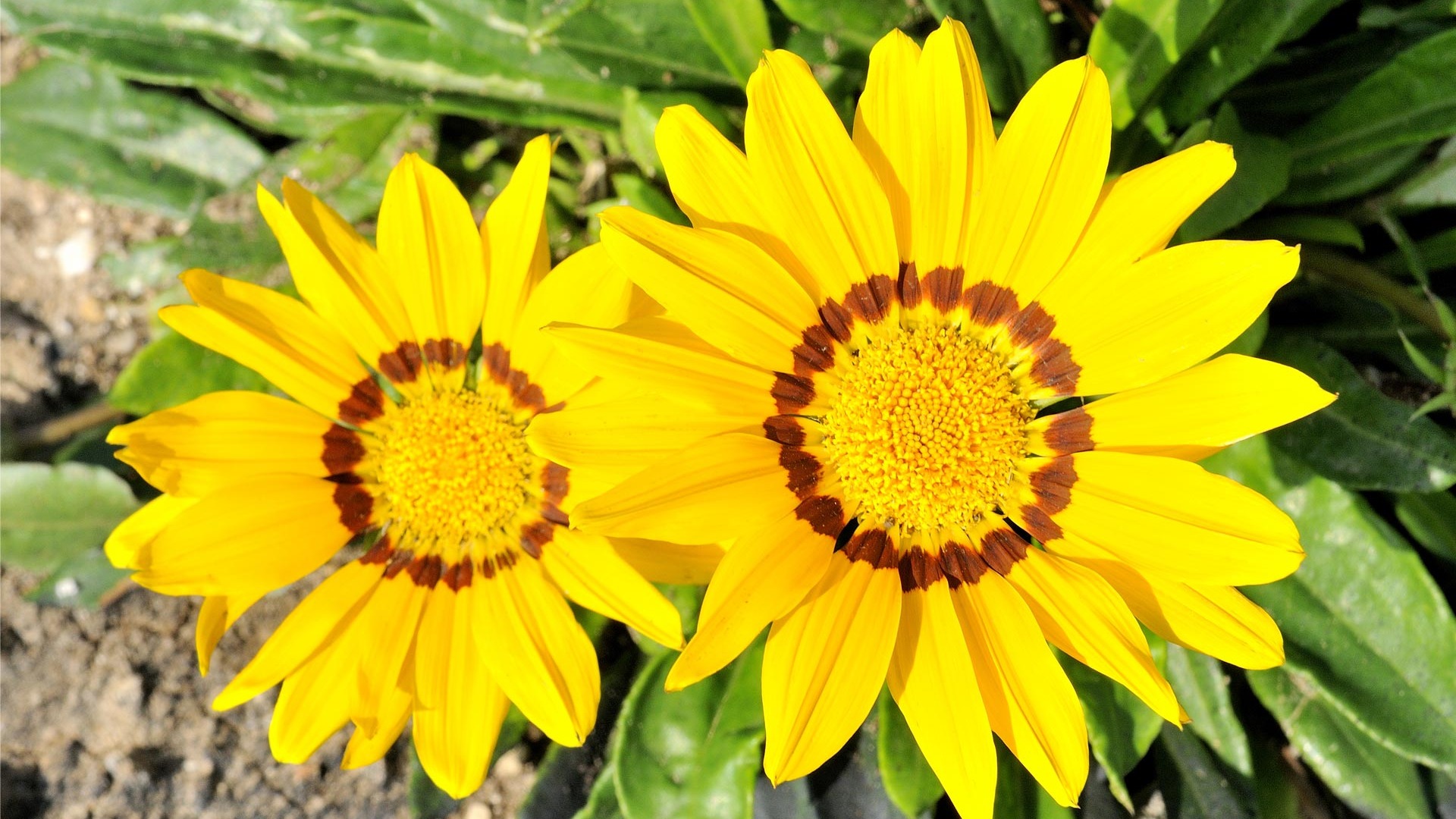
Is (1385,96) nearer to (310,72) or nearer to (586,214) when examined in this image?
(586,214)

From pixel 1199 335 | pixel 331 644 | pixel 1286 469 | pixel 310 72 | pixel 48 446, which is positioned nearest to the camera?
pixel 1199 335

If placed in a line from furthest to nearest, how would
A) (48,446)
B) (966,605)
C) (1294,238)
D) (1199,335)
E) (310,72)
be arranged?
(48,446)
(310,72)
(1294,238)
(966,605)
(1199,335)

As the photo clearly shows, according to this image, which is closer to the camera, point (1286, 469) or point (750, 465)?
point (750, 465)

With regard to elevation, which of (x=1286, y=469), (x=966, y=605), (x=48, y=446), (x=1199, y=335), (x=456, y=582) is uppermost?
(x=1199, y=335)

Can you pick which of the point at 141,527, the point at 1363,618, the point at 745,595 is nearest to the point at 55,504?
the point at 141,527

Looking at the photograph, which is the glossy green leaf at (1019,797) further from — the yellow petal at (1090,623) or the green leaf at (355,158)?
the green leaf at (355,158)

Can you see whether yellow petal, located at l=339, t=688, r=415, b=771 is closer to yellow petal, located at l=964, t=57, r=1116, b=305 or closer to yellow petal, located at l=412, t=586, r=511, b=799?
yellow petal, located at l=412, t=586, r=511, b=799

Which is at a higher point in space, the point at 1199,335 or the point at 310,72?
the point at 1199,335

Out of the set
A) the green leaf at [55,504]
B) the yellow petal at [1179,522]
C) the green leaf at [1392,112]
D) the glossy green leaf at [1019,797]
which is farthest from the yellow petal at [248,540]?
the green leaf at [1392,112]

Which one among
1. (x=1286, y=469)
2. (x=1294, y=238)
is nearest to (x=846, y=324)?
(x=1286, y=469)

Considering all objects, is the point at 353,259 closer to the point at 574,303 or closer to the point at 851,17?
the point at 574,303
